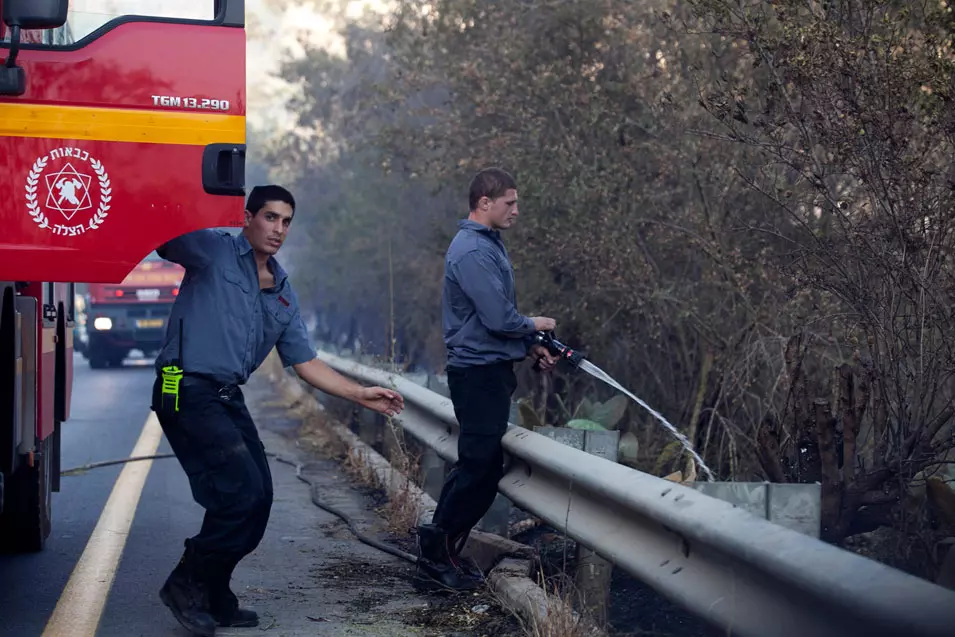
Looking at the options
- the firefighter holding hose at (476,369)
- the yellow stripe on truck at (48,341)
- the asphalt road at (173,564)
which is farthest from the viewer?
the yellow stripe on truck at (48,341)

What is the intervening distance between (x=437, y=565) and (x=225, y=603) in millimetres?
1123

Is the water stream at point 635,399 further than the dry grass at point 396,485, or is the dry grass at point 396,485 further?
the dry grass at point 396,485

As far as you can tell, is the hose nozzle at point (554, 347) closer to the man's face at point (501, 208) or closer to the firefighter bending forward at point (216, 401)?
the man's face at point (501, 208)

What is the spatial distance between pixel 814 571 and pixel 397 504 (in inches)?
188

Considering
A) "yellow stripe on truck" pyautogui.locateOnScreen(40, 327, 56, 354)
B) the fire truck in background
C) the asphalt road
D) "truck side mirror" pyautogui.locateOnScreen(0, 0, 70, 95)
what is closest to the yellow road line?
the asphalt road

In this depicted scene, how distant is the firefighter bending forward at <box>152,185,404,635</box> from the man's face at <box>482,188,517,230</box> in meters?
1.03

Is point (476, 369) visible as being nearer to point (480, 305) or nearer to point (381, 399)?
point (480, 305)

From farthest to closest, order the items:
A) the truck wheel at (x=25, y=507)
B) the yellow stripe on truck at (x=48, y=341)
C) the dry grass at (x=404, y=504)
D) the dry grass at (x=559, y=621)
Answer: the dry grass at (x=404, y=504), the truck wheel at (x=25, y=507), the yellow stripe on truck at (x=48, y=341), the dry grass at (x=559, y=621)

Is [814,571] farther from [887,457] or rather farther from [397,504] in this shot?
[397,504]

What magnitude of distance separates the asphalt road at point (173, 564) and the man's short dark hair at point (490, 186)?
6.07ft

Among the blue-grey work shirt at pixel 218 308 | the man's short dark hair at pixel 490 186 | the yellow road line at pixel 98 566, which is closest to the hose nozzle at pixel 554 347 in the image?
the man's short dark hair at pixel 490 186

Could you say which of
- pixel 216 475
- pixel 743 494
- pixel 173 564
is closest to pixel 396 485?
pixel 173 564

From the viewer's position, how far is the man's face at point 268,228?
5.72 m

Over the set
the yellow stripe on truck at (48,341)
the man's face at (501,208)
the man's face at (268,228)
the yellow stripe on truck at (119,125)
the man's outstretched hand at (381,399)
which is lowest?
the man's outstretched hand at (381,399)
